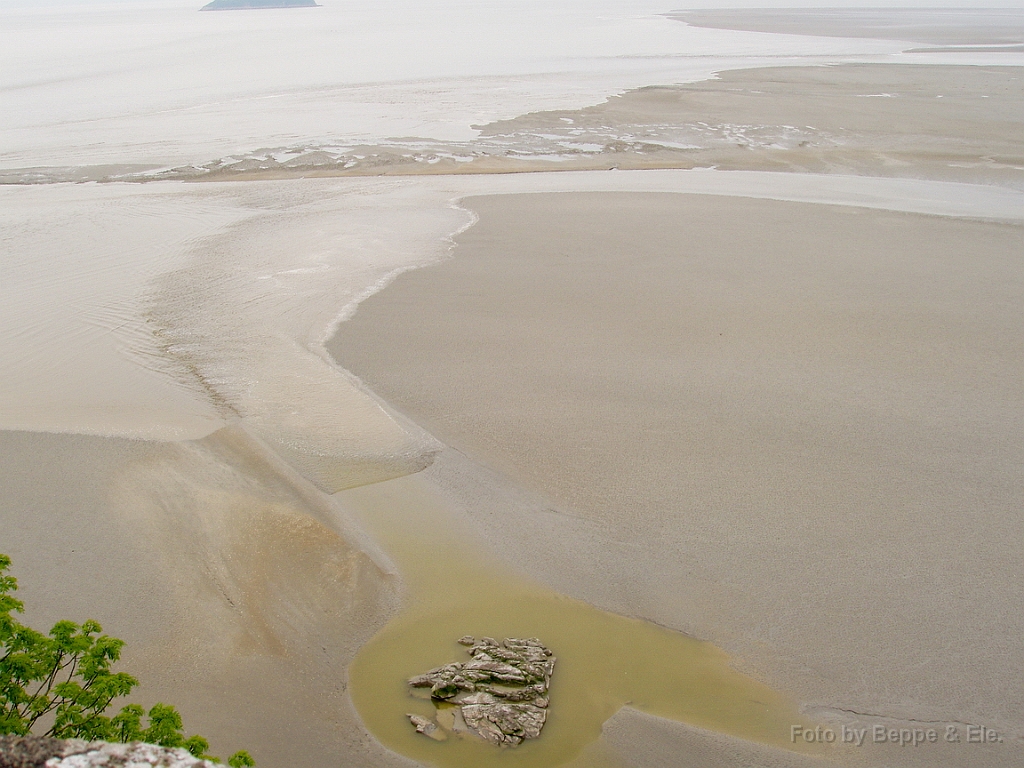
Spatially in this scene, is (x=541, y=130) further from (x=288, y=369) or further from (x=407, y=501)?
(x=407, y=501)

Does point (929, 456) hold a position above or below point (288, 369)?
below

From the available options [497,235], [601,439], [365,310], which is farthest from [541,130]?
[601,439]

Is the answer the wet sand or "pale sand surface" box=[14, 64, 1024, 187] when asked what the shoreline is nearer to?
the wet sand

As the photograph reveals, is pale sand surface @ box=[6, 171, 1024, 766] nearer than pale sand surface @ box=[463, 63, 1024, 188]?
Yes

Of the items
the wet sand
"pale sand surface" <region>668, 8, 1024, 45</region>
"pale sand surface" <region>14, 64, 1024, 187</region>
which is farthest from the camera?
"pale sand surface" <region>668, 8, 1024, 45</region>

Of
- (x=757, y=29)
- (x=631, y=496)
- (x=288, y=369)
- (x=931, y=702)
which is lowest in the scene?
(x=931, y=702)

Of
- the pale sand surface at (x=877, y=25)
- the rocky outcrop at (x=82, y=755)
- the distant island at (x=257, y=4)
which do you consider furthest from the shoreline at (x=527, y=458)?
the distant island at (x=257, y=4)

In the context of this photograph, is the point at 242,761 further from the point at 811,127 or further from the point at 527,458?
the point at 811,127

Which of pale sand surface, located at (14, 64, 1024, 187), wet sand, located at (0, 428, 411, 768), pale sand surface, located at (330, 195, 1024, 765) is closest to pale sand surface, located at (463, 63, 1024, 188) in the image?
pale sand surface, located at (14, 64, 1024, 187)
